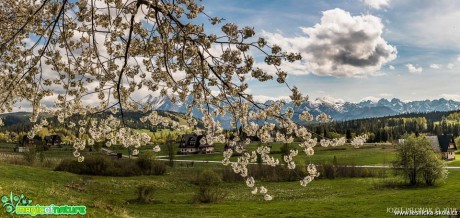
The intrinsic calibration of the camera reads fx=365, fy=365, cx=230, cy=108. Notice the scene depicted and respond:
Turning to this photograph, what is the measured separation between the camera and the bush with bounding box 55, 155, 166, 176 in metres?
59.0

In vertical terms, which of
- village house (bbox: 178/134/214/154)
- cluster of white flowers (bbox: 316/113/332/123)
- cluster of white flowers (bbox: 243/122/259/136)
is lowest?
village house (bbox: 178/134/214/154)

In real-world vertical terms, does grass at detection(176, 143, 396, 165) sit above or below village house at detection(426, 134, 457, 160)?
below

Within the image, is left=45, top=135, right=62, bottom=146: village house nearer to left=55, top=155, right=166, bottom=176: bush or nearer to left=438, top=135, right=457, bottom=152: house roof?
left=55, top=155, right=166, bottom=176: bush

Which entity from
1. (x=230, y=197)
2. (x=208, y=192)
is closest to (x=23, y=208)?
(x=208, y=192)

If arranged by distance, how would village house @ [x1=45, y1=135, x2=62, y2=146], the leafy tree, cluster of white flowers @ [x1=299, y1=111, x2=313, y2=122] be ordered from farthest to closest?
the leafy tree < village house @ [x1=45, y1=135, x2=62, y2=146] < cluster of white flowers @ [x1=299, y1=111, x2=313, y2=122]

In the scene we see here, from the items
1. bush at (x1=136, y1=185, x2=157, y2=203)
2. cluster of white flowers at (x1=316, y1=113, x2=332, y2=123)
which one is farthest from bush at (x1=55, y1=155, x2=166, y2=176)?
cluster of white flowers at (x1=316, y1=113, x2=332, y2=123)

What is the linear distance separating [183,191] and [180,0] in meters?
47.1

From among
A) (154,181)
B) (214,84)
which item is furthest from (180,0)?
(154,181)

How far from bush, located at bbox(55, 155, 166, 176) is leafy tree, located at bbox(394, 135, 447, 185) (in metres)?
39.8

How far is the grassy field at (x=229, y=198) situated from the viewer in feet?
96.7

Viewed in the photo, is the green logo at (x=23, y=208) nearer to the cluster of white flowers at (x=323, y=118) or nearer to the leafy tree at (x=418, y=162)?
the cluster of white flowers at (x=323, y=118)

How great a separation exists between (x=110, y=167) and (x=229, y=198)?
1032 inches

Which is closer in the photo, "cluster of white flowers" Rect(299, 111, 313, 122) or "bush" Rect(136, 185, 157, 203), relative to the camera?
"cluster of white flowers" Rect(299, 111, 313, 122)

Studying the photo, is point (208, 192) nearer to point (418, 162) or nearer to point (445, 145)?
point (418, 162)
